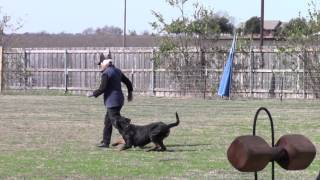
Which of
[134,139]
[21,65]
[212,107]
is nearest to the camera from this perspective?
[134,139]

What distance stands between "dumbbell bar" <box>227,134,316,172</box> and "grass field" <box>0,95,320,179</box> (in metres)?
6.74

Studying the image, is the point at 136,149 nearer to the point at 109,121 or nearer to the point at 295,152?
the point at 109,121

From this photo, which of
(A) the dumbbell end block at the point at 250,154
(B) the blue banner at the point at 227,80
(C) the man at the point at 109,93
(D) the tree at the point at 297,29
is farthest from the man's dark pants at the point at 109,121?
(D) the tree at the point at 297,29

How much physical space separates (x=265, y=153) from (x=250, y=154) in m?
0.09

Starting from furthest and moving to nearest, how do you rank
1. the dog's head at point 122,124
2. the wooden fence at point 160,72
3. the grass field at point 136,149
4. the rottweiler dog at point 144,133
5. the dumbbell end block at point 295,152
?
the wooden fence at point 160,72 < the dog's head at point 122,124 < the rottweiler dog at point 144,133 < the grass field at point 136,149 < the dumbbell end block at point 295,152

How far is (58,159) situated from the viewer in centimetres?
1257

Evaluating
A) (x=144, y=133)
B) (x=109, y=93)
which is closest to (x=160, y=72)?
(x=109, y=93)

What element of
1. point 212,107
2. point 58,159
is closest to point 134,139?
point 58,159

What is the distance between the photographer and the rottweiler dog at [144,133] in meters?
13.6

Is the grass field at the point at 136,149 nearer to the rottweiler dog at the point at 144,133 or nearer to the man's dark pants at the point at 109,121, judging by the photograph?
the rottweiler dog at the point at 144,133

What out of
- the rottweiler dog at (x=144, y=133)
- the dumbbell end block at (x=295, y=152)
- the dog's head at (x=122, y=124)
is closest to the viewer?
the dumbbell end block at (x=295, y=152)

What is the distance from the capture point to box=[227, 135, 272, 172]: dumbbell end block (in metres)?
3.64

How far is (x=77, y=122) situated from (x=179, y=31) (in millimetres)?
17403

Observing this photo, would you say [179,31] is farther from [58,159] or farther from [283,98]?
[58,159]
